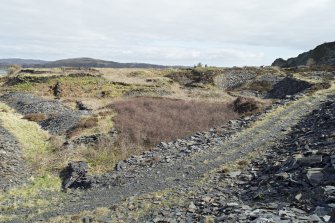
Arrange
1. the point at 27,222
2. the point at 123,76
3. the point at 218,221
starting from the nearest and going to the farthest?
the point at 218,221
the point at 27,222
the point at 123,76

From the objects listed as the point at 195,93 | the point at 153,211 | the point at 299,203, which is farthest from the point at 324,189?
the point at 195,93

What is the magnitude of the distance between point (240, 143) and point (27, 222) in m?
13.0

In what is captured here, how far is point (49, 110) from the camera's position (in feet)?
144

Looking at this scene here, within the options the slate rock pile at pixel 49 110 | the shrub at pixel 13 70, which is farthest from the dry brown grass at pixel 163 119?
the shrub at pixel 13 70

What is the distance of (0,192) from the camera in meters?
19.1

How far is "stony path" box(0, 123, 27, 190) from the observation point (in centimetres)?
2058

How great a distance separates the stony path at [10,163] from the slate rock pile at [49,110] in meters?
6.50

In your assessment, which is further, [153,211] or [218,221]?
[153,211]

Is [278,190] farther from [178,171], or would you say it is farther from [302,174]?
[178,171]

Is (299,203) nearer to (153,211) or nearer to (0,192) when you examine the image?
(153,211)

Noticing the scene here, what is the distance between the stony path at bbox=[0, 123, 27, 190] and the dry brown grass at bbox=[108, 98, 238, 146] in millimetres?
8272

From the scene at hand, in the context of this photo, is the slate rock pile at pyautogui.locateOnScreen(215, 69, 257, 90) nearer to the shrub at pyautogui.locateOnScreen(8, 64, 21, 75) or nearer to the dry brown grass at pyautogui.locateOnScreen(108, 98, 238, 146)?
the dry brown grass at pyautogui.locateOnScreen(108, 98, 238, 146)

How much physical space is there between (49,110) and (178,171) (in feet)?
94.2

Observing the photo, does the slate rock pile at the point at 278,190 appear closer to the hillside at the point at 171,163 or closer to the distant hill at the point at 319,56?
the hillside at the point at 171,163
